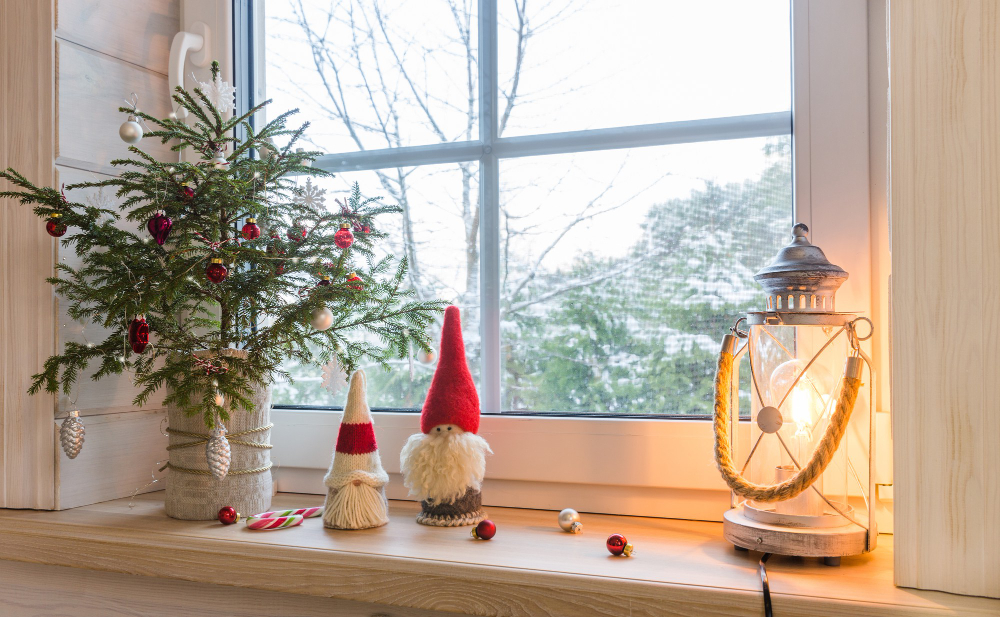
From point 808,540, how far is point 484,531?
14.7 inches

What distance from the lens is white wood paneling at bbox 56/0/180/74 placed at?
1106 mm

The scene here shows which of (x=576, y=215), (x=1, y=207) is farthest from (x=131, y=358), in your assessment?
(x=576, y=215)

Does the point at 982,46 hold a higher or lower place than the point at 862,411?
higher

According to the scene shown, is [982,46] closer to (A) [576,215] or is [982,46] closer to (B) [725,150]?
(B) [725,150]

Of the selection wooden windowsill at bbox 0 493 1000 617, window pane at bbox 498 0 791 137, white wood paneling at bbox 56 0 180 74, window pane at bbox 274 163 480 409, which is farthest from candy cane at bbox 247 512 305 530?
white wood paneling at bbox 56 0 180 74

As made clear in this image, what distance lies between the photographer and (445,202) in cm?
120

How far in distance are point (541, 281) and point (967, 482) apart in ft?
2.06

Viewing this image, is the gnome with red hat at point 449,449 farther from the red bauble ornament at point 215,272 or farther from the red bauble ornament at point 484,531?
the red bauble ornament at point 215,272

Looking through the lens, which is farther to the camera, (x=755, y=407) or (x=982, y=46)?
(x=755, y=407)

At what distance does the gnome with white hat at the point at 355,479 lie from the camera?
97 centimetres

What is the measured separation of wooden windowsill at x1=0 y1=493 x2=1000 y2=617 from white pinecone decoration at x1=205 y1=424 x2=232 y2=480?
0.08 meters

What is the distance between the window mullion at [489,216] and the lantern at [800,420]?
1.27 feet

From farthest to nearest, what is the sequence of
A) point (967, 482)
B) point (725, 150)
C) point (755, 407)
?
point (725, 150) → point (755, 407) → point (967, 482)

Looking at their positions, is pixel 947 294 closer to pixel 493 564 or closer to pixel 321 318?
pixel 493 564
